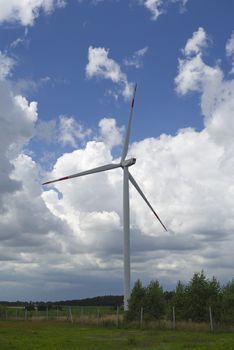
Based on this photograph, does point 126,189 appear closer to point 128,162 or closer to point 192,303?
point 128,162

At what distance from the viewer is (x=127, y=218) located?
62.0 metres

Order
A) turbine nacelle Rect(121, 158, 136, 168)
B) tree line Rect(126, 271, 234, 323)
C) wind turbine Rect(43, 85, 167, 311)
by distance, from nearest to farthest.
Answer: tree line Rect(126, 271, 234, 323)
wind turbine Rect(43, 85, 167, 311)
turbine nacelle Rect(121, 158, 136, 168)

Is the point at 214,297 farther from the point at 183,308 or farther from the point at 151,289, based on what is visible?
the point at 151,289

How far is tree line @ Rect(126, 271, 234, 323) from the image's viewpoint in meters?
51.6

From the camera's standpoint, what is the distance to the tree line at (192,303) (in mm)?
51625

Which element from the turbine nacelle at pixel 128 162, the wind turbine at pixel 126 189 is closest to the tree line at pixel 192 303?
the wind turbine at pixel 126 189

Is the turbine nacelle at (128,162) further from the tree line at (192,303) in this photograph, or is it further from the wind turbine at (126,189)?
the tree line at (192,303)

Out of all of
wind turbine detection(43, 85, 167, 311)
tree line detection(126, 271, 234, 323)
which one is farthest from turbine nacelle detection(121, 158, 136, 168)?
tree line detection(126, 271, 234, 323)

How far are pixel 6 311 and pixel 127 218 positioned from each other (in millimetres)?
31493

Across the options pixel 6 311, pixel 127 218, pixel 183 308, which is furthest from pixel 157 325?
pixel 6 311

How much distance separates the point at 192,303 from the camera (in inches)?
2092

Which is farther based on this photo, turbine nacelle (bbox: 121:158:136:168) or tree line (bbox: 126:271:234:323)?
turbine nacelle (bbox: 121:158:136:168)

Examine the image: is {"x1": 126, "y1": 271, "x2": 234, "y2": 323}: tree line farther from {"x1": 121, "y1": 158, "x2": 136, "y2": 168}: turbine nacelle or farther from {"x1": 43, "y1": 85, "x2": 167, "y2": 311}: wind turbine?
{"x1": 121, "y1": 158, "x2": 136, "y2": 168}: turbine nacelle

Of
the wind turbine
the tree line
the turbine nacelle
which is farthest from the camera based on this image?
the turbine nacelle
